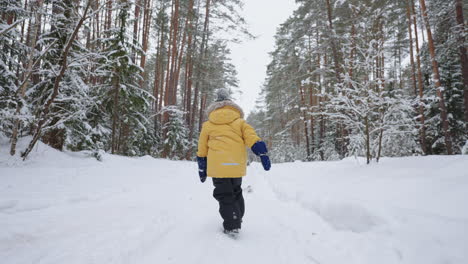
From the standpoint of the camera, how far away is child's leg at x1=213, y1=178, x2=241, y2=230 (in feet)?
8.24

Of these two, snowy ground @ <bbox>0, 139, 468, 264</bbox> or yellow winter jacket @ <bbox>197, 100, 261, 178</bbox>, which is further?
yellow winter jacket @ <bbox>197, 100, 261, 178</bbox>

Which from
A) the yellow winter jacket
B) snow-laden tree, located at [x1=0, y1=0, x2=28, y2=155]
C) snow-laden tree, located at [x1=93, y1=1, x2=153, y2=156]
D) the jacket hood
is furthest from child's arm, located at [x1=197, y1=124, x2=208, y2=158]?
snow-laden tree, located at [x1=93, y1=1, x2=153, y2=156]

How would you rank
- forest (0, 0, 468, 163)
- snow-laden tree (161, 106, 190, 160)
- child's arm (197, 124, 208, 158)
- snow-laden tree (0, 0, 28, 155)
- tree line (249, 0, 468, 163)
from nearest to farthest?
child's arm (197, 124, 208, 158) < snow-laden tree (0, 0, 28, 155) < forest (0, 0, 468, 163) < tree line (249, 0, 468, 163) < snow-laden tree (161, 106, 190, 160)

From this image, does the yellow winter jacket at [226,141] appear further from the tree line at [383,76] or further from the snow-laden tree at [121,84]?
the snow-laden tree at [121,84]

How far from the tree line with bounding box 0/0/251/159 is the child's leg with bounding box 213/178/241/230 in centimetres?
317

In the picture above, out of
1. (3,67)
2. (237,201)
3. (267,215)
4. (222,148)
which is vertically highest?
(3,67)

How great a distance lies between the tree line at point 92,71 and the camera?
14.4ft

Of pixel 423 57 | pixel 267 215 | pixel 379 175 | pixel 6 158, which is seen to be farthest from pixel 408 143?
pixel 6 158

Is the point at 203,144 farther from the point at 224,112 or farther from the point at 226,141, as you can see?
the point at 224,112

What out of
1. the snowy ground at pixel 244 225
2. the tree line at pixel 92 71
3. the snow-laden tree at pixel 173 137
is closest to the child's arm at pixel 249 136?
the snowy ground at pixel 244 225

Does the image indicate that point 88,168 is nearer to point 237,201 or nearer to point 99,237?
point 99,237

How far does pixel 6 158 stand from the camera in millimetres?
4332

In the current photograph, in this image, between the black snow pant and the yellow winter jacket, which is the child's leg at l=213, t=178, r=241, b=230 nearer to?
the black snow pant

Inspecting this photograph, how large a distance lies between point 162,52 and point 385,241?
1918 cm
